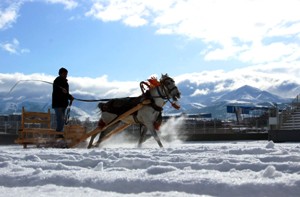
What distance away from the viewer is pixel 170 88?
10.3 meters

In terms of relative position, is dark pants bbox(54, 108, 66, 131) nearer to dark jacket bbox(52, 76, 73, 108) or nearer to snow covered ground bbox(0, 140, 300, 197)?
dark jacket bbox(52, 76, 73, 108)

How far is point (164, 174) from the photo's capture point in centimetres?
410

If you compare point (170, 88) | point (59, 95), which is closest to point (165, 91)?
point (170, 88)

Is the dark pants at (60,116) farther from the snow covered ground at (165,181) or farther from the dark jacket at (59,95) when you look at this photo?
the snow covered ground at (165,181)

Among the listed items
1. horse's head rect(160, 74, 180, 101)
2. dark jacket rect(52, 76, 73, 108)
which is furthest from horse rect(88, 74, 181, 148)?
dark jacket rect(52, 76, 73, 108)

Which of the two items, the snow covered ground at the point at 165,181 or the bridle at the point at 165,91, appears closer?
the snow covered ground at the point at 165,181

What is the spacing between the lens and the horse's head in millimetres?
10312

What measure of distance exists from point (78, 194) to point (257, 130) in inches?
900

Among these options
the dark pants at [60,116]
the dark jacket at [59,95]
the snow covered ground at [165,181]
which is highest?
the dark jacket at [59,95]

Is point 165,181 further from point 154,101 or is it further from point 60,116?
point 60,116

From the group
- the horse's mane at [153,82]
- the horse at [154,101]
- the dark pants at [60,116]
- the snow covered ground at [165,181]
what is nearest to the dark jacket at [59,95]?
the dark pants at [60,116]

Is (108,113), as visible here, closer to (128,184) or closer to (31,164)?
(31,164)

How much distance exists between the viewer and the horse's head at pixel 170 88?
10.3 meters

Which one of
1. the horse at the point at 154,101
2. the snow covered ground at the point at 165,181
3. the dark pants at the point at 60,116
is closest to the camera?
the snow covered ground at the point at 165,181
